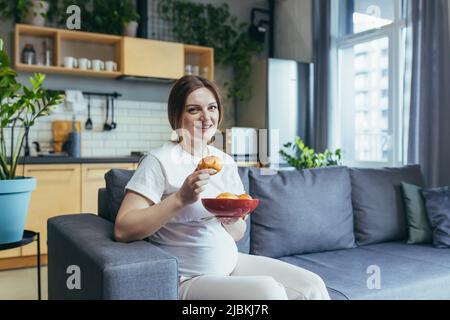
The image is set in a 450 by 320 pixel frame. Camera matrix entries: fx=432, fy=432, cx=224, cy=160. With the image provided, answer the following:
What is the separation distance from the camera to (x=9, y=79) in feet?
6.37

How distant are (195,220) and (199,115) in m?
0.36

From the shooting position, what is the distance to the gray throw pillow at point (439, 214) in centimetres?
237

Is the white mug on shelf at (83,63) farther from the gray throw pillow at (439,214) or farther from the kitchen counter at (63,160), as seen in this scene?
the gray throw pillow at (439,214)

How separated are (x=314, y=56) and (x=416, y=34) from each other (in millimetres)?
1377

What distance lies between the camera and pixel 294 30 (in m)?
5.00

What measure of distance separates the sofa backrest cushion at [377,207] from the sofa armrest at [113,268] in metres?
1.48

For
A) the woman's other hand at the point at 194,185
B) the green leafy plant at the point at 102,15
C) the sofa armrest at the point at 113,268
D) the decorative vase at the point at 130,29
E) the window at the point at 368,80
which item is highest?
the green leafy plant at the point at 102,15

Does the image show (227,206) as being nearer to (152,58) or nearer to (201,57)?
(152,58)

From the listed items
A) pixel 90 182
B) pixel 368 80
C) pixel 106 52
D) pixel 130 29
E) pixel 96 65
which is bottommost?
pixel 90 182

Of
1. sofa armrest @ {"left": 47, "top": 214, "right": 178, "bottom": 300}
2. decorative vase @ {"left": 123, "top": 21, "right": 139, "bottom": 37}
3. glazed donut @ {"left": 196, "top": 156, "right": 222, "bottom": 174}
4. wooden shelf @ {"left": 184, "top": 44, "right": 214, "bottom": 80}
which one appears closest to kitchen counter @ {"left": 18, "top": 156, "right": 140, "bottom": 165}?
decorative vase @ {"left": 123, "top": 21, "right": 139, "bottom": 37}

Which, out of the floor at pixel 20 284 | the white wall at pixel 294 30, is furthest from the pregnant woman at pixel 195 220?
the white wall at pixel 294 30

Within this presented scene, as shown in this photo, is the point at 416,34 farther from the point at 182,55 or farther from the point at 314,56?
the point at 182,55

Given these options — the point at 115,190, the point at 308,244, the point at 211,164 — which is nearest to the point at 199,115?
the point at 211,164

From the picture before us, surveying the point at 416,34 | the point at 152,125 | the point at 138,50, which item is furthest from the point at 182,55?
the point at 416,34
